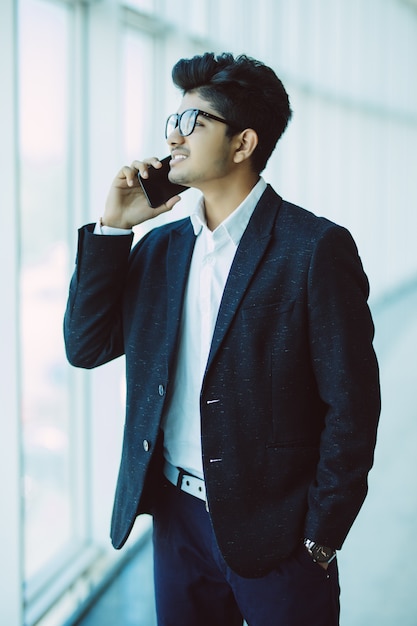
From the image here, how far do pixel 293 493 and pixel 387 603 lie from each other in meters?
1.57

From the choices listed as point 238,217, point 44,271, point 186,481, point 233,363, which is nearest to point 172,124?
point 238,217

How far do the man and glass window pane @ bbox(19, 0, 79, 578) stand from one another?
1264mm

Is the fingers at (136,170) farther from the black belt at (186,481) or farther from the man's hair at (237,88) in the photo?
the black belt at (186,481)

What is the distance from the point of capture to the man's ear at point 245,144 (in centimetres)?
161

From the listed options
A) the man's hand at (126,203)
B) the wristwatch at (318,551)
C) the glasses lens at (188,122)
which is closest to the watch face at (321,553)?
the wristwatch at (318,551)

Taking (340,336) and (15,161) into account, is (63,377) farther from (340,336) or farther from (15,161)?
(340,336)

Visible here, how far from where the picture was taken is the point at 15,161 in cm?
209

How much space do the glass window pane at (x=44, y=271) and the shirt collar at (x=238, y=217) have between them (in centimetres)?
138

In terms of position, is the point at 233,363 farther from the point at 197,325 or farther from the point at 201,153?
the point at 201,153

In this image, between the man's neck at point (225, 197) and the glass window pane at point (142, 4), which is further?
the glass window pane at point (142, 4)

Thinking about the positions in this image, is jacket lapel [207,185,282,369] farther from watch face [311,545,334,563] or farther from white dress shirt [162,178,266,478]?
watch face [311,545,334,563]

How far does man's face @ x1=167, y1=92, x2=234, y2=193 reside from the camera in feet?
5.15

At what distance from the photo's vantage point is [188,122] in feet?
5.16

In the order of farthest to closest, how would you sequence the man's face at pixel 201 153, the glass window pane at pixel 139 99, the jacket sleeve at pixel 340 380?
the glass window pane at pixel 139 99 → the man's face at pixel 201 153 → the jacket sleeve at pixel 340 380
